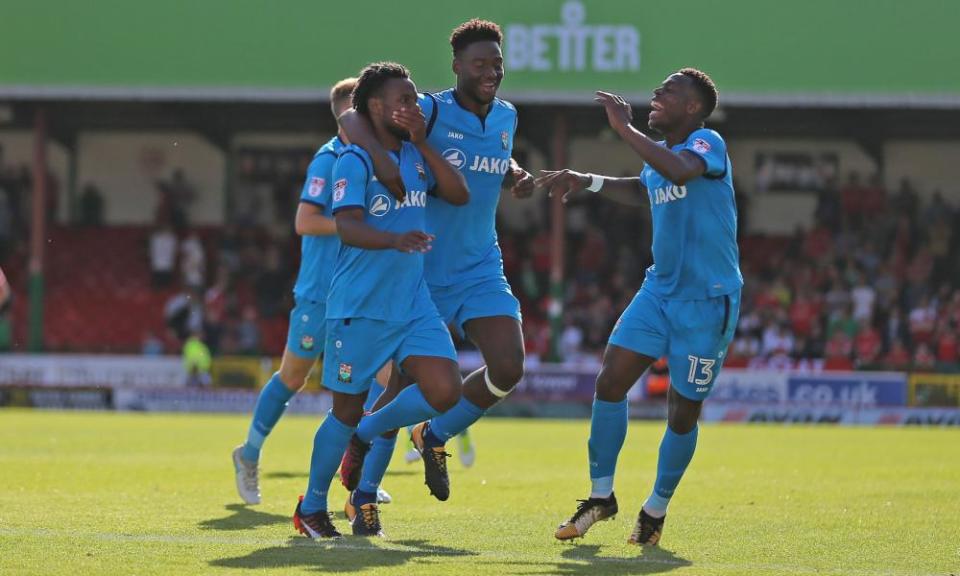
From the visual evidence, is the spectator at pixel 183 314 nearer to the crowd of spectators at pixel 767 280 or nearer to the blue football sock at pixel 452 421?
the crowd of spectators at pixel 767 280

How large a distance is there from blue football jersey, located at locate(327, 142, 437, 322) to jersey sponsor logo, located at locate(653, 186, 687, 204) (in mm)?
1320

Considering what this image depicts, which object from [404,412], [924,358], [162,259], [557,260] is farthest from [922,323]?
[404,412]

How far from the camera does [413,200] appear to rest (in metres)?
7.63

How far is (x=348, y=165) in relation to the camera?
740 cm

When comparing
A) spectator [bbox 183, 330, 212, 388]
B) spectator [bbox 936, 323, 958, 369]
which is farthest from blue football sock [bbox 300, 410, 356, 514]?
spectator [bbox 936, 323, 958, 369]

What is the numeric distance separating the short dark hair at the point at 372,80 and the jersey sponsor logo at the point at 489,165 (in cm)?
87

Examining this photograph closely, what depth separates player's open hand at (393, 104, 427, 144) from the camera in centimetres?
750

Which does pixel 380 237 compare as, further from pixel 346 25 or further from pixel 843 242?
pixel 843 242

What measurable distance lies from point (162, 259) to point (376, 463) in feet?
73.1

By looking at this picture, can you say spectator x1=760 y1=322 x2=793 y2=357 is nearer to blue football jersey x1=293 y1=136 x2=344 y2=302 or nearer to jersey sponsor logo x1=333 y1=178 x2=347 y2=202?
blue football jersey x1=293 y1=136 x2=344 y2=302

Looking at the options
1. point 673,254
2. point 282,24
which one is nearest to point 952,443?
point 673,254

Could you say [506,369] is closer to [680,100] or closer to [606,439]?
[606,439]

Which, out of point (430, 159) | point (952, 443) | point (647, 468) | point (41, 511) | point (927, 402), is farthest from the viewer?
point (927, 402)

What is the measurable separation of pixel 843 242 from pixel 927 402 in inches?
254
